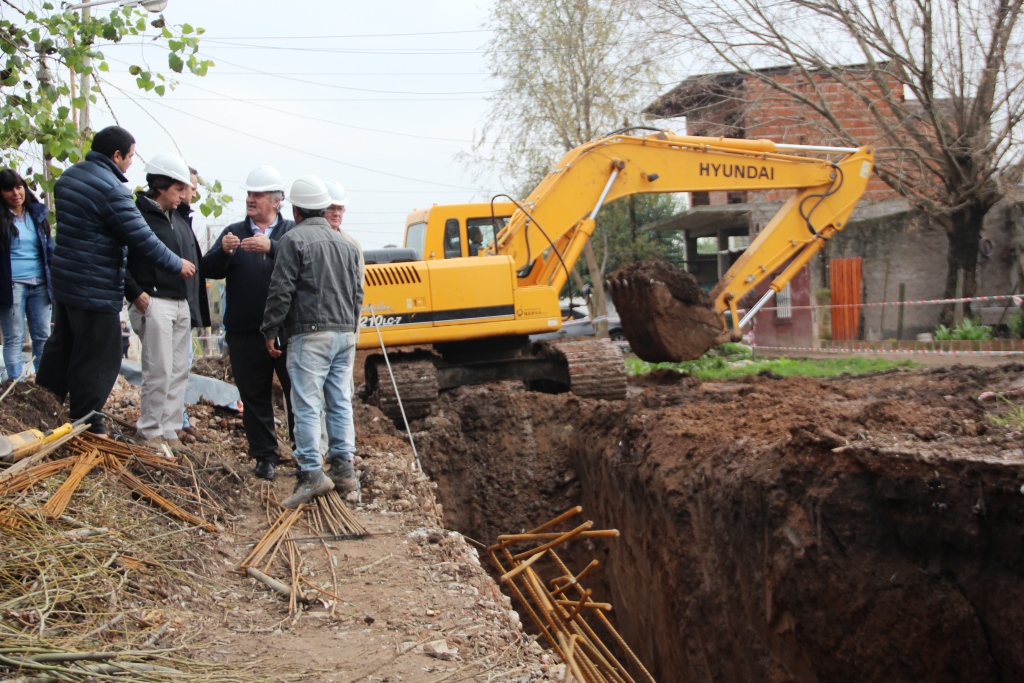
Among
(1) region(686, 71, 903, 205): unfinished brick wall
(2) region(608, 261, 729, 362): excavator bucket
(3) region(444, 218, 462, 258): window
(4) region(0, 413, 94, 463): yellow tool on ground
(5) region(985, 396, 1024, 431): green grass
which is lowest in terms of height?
(5) region(985, 396, 1024, 431): green grass

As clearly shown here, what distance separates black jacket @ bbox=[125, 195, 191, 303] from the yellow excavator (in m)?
3.08

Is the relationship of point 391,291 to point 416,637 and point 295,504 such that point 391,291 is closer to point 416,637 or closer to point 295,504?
point 295,504

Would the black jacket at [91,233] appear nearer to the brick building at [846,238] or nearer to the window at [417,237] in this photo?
the window at [417,237]

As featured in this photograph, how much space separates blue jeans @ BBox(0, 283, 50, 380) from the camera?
712cm

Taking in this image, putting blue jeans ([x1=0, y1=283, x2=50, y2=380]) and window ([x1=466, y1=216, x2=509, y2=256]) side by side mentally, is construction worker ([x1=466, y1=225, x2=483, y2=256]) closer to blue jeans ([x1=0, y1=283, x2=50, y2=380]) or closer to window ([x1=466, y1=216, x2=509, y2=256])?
window ([x1=466, y1=216, x2=509, y2=256])

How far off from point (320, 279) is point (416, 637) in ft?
7.96

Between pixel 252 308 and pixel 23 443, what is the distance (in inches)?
73.6

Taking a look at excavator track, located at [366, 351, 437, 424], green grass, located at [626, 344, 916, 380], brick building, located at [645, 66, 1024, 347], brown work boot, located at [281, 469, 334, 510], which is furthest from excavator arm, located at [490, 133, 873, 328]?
brick building, located at [645, 66, 1024, 347]

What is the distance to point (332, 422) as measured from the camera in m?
5.92

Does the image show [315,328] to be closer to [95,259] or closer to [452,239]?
[95,259]

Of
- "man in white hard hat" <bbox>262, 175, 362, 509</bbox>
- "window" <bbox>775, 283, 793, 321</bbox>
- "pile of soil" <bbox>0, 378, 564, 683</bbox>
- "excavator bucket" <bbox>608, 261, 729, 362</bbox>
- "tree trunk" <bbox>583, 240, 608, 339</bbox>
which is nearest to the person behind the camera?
"pile of soil" <bbox>0, 378, 564, 683</bbox>

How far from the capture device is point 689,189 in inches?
449

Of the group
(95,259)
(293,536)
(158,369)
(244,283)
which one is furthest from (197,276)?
(293,536)

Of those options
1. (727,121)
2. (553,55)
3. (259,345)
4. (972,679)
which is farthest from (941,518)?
(553,55)
